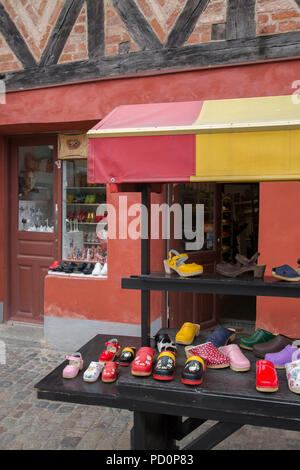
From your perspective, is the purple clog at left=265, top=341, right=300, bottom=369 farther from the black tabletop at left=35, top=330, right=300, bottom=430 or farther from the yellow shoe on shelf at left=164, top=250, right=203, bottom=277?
the yellow shoe on shelf at left=164, top=250, right=203, bottom=277

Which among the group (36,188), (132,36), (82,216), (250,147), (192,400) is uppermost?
(132,36)

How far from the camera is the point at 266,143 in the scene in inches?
75.9

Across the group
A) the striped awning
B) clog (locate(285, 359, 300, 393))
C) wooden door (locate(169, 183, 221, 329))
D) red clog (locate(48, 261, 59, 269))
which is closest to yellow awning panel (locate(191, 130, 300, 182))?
the striped awning

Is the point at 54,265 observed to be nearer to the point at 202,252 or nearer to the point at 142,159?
the point at 202,252

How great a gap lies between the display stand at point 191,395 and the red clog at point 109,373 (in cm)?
4

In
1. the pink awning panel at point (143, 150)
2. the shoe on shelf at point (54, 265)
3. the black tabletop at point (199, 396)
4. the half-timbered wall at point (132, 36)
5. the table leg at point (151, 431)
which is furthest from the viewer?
the shoe on shelf at point (54, 265)

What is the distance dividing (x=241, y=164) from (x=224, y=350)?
120 centimetres

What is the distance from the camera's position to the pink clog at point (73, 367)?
90.7 inches

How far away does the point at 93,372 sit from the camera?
7.53 feet

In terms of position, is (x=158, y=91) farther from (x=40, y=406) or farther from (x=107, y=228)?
(x=40, y=406)

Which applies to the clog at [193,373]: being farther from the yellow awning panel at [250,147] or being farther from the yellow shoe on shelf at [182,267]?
the yellow awning panel at [250,147]

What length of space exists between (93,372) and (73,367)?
0.45ft

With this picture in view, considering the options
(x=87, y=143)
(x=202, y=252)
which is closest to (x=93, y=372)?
(x=202, y=252)

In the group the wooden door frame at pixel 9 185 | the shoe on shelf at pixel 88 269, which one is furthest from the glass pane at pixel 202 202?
the wooden door frame at pixel 9 185
